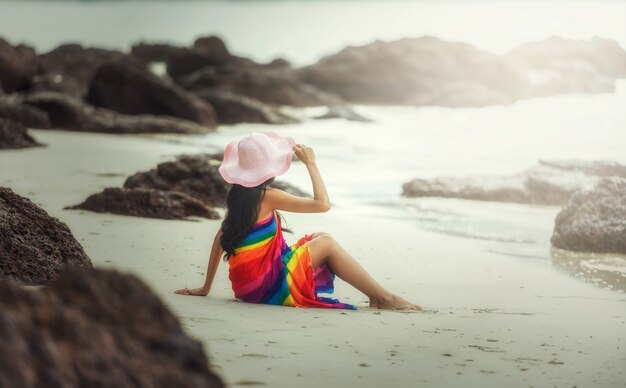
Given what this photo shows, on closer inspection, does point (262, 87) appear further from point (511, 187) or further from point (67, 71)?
point (511, 187)

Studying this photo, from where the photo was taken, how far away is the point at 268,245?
533cm

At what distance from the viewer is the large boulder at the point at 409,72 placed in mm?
42344

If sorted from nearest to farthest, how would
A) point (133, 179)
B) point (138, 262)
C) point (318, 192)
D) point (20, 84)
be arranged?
1. point (318, 192)
2. point (138, 262)
3. point (133, 179)
4. point (20, 84)

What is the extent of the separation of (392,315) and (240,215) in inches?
37.3

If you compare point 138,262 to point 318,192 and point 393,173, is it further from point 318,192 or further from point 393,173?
point 393,173

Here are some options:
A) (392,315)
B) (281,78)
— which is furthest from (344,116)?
(392,315)

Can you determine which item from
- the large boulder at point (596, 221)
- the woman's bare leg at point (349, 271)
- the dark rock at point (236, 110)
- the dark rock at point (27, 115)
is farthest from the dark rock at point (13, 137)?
the dark rock at point (236, 110)

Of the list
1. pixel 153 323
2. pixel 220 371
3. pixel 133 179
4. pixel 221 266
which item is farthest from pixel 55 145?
pixel 153 323

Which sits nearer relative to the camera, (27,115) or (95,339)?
(95,339)

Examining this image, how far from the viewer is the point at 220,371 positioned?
3379 mm

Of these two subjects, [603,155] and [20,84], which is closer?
[603,155]

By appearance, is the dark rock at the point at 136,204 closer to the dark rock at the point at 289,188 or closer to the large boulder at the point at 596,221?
the dark rock at the point at 289,188

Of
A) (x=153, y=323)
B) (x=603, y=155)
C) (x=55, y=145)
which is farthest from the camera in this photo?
(x=603, y=155)

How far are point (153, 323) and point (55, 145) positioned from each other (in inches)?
429
